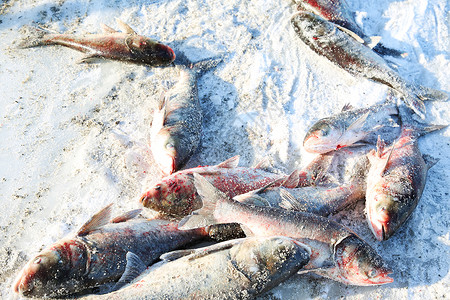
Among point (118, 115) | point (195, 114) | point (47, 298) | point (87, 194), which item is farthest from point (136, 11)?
point (47, 298)

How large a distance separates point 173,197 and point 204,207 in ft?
1.25

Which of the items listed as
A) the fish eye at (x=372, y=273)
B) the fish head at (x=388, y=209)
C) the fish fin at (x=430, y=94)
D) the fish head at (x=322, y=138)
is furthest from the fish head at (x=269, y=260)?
the fish fin at (x=430, y=94)

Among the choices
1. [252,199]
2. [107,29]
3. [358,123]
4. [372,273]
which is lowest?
[372,273]

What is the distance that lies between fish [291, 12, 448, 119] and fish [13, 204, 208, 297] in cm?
366

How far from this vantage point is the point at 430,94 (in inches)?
212

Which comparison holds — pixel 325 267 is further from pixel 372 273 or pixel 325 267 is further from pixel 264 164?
pixel 264 164

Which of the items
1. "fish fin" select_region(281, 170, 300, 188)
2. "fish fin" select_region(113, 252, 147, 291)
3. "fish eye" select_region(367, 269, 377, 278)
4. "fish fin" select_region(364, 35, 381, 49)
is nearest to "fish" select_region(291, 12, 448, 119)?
"fish fin" select_region(364, 35, 381, 49)

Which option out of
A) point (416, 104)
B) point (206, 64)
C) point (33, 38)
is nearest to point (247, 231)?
point (206, 64)

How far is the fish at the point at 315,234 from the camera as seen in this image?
11.3 feet

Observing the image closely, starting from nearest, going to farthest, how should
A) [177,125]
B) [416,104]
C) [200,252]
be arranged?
[200,252], [177,125], [416,104]

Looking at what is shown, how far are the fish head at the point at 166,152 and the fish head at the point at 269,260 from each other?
1.51 m

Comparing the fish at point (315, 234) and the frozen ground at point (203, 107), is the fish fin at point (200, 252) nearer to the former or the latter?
the fish at point (315, 234)

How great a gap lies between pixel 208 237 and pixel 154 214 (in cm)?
74

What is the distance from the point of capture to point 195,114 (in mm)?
4902
